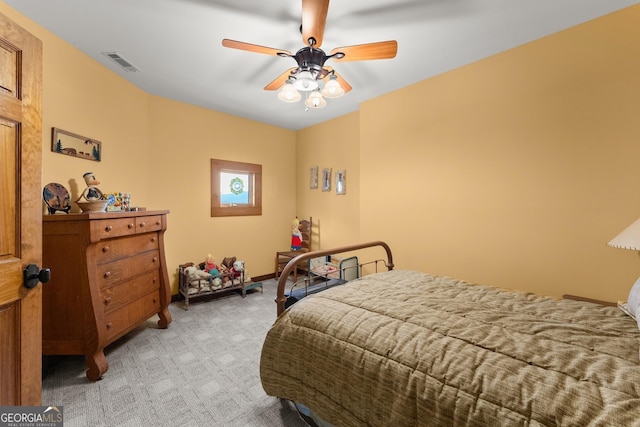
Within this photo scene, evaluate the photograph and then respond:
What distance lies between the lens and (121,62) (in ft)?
8.60

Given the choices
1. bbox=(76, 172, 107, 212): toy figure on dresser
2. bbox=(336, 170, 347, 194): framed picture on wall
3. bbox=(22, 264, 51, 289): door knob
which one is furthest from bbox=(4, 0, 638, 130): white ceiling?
bbox=(22, 264, 51, 289): door knob

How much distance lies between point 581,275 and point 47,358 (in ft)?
13.9

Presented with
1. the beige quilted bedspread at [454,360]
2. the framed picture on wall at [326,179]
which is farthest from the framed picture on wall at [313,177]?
the beige quilted bedspread at [454,360]

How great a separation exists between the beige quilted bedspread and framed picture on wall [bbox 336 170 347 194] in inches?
102

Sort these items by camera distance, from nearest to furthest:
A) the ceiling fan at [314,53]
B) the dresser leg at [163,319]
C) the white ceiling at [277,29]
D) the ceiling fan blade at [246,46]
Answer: the ceiling fan at [314,53] < the ceiling fan blade at [246,46] < the white ceiling at [277,29] < the dresser leg at [163,319]

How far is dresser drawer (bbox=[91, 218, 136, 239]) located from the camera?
1.99 m

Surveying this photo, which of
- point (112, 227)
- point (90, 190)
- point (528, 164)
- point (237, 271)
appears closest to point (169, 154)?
point (90, 190)

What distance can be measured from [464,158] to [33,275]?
322 centimetres

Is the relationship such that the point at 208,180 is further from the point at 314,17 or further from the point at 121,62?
the point at 314,17

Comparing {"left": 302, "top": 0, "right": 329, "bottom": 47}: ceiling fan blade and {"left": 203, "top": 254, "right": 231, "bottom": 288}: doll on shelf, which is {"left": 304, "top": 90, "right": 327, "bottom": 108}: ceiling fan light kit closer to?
{"left": 302, "top": 0, "right": 329, "bottom": 47}: ceiling fan blade

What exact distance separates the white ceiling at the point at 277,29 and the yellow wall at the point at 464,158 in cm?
18

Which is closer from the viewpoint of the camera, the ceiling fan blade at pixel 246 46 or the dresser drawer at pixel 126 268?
the ceiling fan blade at pixel 246 46

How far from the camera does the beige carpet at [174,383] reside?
1.63 meters

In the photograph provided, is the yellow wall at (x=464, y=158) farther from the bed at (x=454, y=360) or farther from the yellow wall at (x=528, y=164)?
the bed at (x=454, y=360)
